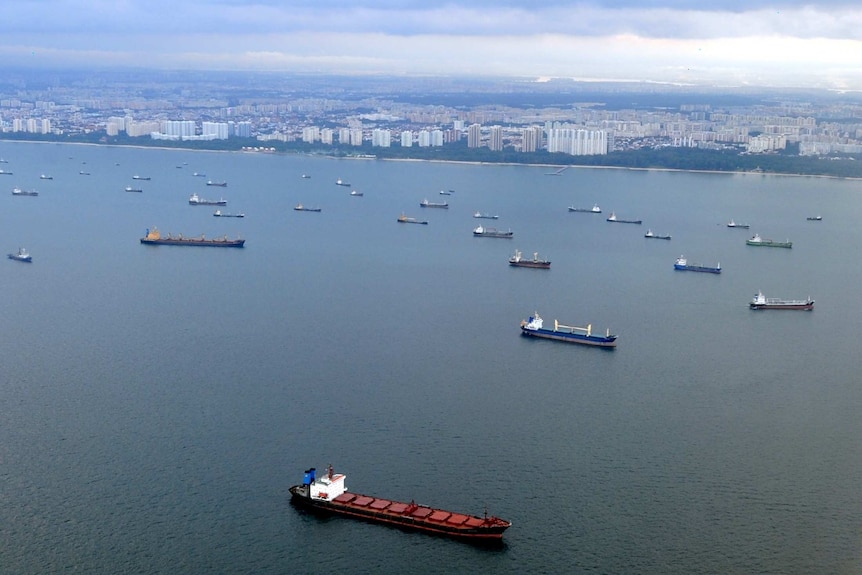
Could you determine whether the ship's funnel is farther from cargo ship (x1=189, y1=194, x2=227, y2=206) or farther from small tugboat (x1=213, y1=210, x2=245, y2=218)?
cargo ship (x1=189, y1=194, x2=227, y2=206)

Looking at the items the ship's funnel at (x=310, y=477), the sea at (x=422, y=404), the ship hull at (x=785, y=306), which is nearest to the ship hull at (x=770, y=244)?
the sea at (x=422, y=404)

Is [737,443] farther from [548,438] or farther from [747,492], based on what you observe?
[548,438]

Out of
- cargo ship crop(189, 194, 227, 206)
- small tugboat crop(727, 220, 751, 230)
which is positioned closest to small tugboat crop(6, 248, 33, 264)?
cargo ship crop(189, 194, 227, 206)

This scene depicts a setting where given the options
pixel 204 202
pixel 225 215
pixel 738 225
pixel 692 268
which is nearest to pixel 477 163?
pixel 204 202

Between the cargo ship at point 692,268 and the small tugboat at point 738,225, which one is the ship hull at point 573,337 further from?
the small tugboat at point 738,225

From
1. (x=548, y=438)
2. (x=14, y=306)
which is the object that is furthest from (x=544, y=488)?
(x=14, y=306)

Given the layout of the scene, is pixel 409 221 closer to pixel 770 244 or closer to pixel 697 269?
pixel 697 269
